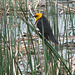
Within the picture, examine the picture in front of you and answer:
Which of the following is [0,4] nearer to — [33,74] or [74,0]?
[33,74]

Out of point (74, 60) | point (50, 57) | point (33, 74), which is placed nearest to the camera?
point (33, 74)

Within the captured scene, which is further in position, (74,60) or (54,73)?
(74,60)

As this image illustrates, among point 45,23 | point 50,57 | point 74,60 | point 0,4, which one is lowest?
point 74,60

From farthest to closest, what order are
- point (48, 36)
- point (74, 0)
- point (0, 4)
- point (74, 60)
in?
point (74, 0), point (74, 60), point (48, 36), point (0, 4)

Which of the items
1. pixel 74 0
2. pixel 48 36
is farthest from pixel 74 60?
pixel 74 0

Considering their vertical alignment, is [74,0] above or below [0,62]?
above

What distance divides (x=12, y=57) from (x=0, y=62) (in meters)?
0.12

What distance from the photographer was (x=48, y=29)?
2385 mm

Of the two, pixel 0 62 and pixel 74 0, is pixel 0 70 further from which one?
pixel 74 0

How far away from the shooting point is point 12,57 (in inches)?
57.9

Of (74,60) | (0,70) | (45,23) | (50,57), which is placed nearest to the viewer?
(0,70)

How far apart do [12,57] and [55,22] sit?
19.4 inches

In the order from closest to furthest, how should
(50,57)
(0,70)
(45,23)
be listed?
(0,70)
(50,57)
(45,23)

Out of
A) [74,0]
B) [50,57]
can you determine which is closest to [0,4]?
[50,57]
